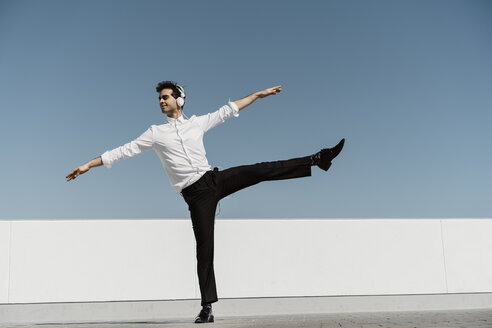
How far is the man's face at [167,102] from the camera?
3945 millimetres

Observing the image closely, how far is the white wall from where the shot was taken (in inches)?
210

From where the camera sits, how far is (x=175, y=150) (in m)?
3.82

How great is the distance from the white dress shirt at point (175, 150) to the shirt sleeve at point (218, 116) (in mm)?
30

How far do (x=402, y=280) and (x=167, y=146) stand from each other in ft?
10.7

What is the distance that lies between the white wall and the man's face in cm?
184

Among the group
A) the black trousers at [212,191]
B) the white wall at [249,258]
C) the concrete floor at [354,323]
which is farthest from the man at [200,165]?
the white wall at [249,258]

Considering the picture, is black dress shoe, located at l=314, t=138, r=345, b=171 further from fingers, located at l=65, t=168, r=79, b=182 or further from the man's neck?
fingers, located at l=65, t=168, r=79, b=182

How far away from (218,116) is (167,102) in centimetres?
40

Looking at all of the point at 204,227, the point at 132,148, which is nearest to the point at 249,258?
the point at 204,227

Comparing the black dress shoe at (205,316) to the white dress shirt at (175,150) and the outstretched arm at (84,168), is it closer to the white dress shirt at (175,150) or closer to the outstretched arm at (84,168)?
the white dress shirt at (175,150)

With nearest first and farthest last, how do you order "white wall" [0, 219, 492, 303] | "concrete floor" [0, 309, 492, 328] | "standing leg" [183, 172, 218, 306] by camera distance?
"concrete floor" [0, 309, 492, 328]
"standing leg" [183, 172, 218, 306]
"white wall" [0, 219, 492, 303]

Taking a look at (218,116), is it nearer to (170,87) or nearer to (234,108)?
(234,108)

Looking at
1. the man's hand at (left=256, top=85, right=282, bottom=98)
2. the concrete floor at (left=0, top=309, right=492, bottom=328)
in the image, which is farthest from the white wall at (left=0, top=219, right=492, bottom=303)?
the man's hand at (left=256, top=85, right=282, bottom=98)

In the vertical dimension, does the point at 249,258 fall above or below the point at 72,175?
below
